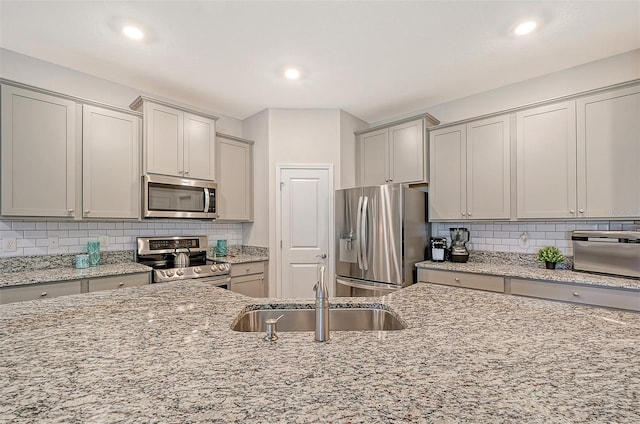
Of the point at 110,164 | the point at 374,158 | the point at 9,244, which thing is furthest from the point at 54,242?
the point at 374,158

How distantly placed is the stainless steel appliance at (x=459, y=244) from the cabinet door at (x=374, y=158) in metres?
0.99

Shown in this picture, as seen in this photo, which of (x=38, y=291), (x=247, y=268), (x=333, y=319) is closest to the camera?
(x=333, y=319)

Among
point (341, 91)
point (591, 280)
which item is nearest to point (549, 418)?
point (591, 280)

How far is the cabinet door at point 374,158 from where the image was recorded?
3.69 metres

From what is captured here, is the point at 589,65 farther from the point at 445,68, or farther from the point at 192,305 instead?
the point at 192,305

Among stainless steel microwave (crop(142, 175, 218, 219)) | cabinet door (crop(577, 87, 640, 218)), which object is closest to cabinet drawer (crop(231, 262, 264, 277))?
stainless steel microwave (crop(142, 175, 218, 219))

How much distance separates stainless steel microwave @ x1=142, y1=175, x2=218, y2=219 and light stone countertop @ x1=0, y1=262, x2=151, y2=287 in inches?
21.5

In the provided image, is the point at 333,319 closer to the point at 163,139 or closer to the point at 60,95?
the point at 163,139

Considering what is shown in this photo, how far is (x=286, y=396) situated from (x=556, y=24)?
9.49 ft

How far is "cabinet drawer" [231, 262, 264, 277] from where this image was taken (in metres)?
3.29

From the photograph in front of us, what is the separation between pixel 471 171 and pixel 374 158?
45.4 inches

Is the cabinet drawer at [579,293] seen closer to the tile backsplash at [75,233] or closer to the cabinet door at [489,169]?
the cabinet door at [489,169]

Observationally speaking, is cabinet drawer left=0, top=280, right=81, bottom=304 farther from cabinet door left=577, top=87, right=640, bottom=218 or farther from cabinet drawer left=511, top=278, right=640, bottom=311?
cabinet door left=577, top=87, right=640, bottom=218

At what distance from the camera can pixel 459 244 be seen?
127 inches
